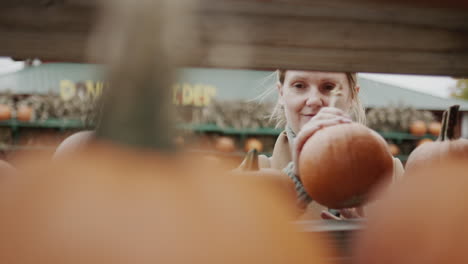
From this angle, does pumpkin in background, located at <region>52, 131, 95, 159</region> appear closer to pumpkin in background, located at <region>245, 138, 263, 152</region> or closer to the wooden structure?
the wooden structure

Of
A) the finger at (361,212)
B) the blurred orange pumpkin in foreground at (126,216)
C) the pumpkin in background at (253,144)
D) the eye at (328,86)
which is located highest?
the eye at (328,86)

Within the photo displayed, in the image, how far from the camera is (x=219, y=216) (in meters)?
0.22

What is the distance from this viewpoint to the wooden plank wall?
0.52m

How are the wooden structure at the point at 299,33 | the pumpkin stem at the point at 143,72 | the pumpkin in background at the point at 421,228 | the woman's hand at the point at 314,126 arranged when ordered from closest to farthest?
the pumpkin stem at the point at 143,72 < the pumpkin in background at the point at 421,228 < the wooden structure at the point at 299,33 < the woman's hand at the point at 314,126

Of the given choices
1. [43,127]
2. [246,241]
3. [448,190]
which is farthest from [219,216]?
[43,127]

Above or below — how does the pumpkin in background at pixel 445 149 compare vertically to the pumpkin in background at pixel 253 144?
above

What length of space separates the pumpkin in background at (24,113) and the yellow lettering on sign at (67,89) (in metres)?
0.44

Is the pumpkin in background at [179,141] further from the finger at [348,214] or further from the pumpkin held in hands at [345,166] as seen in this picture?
the finger at [348,214]

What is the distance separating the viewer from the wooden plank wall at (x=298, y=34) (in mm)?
518

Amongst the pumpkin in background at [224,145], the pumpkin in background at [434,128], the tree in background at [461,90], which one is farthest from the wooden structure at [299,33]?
the tree in background at [461,90]

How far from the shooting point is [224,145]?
4.16m

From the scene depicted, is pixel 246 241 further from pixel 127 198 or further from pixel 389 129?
pixel 389 129

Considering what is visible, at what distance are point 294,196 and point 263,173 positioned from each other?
97mm

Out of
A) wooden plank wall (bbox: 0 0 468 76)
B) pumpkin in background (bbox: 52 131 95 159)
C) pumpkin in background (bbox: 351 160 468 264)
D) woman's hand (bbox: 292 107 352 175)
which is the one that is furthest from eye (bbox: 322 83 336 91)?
pumpkin in background (bbox: 351 160 468 264)
